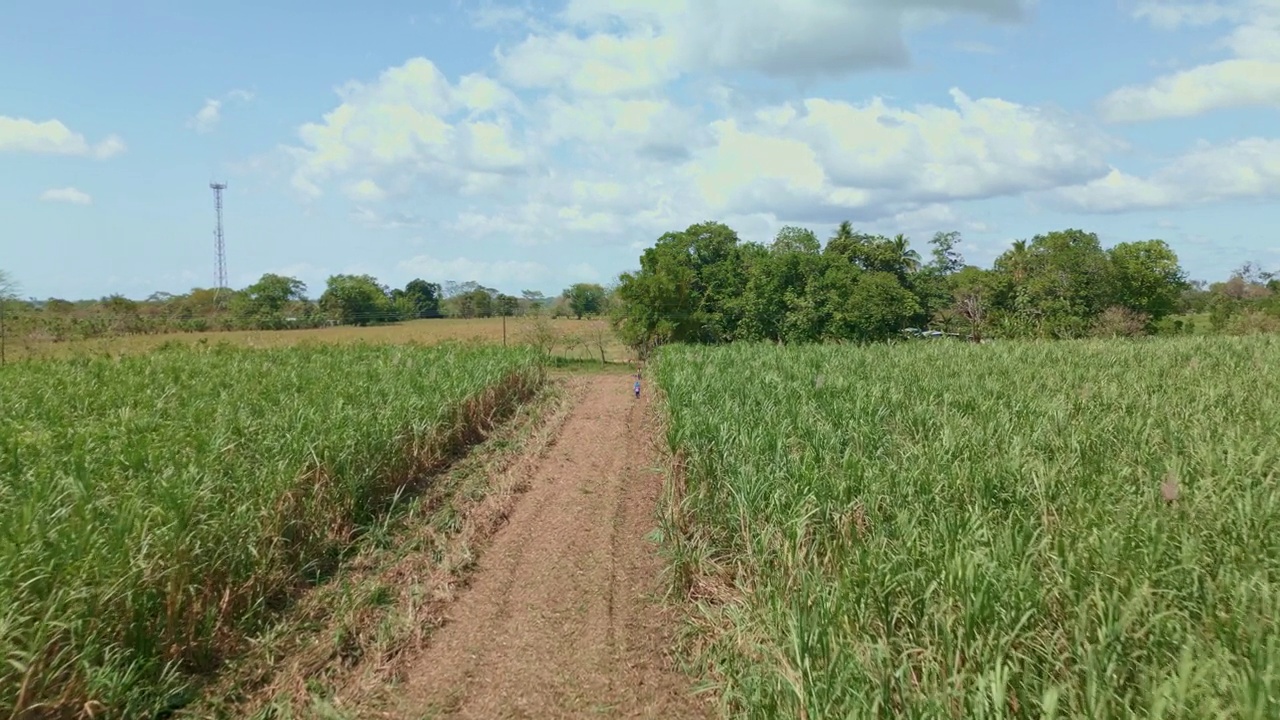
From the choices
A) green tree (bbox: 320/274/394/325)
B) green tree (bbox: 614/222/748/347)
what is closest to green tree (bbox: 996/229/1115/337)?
green tree (bbox: 614/222/748/347)

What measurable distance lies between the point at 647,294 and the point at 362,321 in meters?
20.0

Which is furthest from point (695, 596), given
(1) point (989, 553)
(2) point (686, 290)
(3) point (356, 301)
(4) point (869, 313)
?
(3) point (356, 301)

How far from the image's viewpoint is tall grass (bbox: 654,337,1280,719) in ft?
8.54

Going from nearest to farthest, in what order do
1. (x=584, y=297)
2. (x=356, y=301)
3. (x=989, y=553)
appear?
(x=989, y=553) < (x=356, y=301) < (x=584, y=297)

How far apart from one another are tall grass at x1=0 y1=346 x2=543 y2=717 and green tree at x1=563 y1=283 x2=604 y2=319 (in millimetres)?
36089

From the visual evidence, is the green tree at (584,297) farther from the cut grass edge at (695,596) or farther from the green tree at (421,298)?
the cut grass edge at (695,596)

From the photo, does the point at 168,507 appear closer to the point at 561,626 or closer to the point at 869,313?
the point at 561,626

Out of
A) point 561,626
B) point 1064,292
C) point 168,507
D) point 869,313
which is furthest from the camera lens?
point 1064,292

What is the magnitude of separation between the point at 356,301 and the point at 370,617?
46617 millimetres

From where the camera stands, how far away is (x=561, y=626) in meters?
5.02

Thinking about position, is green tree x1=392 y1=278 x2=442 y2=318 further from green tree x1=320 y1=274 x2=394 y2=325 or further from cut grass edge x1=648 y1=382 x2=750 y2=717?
cut grass edge x1=648 y1=382 x2=750 y2=717

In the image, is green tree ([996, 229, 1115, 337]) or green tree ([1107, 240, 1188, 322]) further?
green tree ([1107, 240, 1188, 322])

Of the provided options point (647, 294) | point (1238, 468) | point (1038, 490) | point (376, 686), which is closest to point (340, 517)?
point (376, 686)

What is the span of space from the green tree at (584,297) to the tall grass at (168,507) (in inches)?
1421
